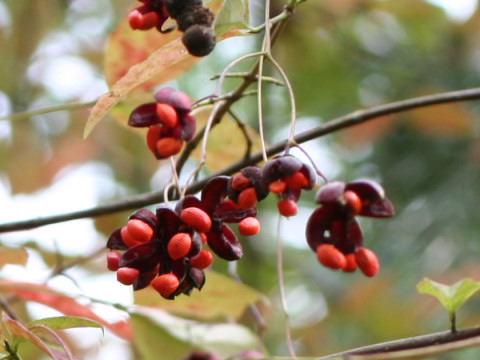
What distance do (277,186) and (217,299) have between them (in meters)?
0.56

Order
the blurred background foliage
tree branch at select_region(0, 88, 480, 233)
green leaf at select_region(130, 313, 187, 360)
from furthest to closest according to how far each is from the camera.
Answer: the blurred background foliage → green leaf at select_region(130, 313, 187, 360) → tree branch at select_region(0, 88, 480, 233)

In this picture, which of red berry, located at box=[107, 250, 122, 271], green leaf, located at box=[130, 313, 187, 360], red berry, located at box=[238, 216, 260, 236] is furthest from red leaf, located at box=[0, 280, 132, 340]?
red berry, located at box=[238, 216, 260, 236]

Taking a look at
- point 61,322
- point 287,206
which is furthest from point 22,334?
point 287,206

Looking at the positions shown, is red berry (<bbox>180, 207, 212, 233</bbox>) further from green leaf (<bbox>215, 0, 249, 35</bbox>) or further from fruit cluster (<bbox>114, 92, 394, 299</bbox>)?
green leaf (<bbox>215, 0, 249, 35</bbox>)

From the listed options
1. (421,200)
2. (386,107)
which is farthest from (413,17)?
(386,107)

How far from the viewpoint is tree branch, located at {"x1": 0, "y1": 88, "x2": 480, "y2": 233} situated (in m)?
0.99

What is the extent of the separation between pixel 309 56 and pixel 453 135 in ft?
1.61

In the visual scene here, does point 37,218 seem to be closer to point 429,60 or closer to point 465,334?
point 465,334

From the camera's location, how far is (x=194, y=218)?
0.66 metres

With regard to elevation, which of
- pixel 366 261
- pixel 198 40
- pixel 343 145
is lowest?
pixel 343 145

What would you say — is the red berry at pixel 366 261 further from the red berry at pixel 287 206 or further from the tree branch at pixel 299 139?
the tree branch at pixel 299 139

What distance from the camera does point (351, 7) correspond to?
2186mm

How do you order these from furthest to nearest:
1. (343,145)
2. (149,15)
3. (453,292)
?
(343,145), (149,15), (453,292)

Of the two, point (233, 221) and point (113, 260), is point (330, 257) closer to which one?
point (233, 221)
